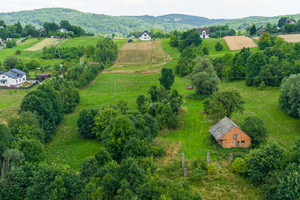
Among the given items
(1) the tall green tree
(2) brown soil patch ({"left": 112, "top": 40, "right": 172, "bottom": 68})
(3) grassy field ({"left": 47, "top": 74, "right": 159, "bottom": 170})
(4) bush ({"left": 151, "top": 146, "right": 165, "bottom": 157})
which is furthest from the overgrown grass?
(2) brown soil patch ({"left": 112, "top": 40, "right": 172, "bottom": 68})

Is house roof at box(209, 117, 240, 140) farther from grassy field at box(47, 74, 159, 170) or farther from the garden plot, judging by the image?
the garden plot

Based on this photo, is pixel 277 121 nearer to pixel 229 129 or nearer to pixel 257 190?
pixel 229 129

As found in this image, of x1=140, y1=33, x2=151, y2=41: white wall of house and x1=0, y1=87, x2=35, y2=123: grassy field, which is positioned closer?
x1=0, y1=87, x2=35, y2=123: grassy field

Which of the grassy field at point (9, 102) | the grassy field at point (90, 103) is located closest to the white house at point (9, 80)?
the grassy field at point (9, 102)

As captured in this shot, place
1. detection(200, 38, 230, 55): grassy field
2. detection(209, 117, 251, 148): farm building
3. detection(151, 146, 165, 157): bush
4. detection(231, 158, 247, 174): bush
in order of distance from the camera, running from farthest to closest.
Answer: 1. detection(200, 38, 230, 55): grassy field
2. detection(209, 117, 251, 148): farm building
3. detection(151, 146, 165, 157): bush
4. detection(231, 158, 247, 174): bush

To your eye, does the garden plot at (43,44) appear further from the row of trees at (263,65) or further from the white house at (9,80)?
the row of trees at (263,65)

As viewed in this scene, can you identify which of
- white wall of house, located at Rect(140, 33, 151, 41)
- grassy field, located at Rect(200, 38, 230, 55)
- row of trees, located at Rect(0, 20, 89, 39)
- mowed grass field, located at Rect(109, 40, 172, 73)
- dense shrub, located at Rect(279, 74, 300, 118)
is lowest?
dense shrub, located at Rect(279, 74, 300, 118)

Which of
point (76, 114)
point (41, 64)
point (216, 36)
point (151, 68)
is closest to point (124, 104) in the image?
point (76, 114)

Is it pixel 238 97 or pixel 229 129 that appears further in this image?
pixel 238 97
